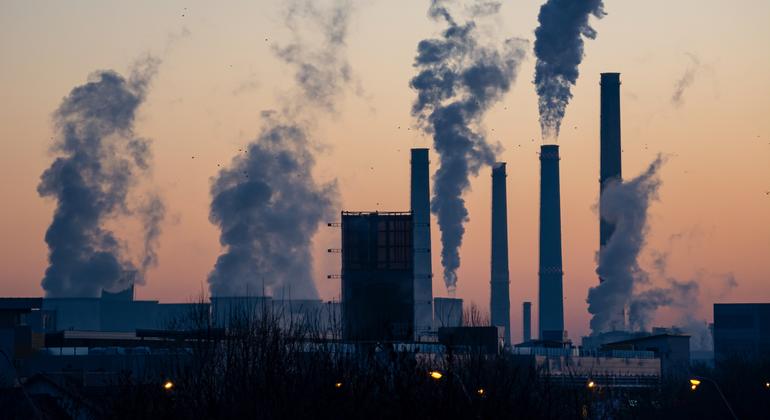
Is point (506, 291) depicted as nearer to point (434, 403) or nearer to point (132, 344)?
point (132, 344)

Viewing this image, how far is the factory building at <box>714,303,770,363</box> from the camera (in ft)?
453

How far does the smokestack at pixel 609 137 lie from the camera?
14338 centimetres

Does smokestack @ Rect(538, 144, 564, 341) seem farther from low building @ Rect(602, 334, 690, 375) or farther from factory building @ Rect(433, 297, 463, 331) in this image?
low building @ Rect(602, 334, 690, 375)

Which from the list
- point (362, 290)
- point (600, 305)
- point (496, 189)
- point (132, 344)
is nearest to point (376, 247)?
point (362, 290)

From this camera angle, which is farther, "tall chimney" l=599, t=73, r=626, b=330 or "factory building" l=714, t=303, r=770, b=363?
"tall chimney" l=599, t=73, r=626, b=330

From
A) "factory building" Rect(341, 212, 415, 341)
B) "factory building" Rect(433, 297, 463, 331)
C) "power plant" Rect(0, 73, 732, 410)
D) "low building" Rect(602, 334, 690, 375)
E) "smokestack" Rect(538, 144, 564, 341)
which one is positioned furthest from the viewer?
"factory building" Rect(433, 297, 463, 331)

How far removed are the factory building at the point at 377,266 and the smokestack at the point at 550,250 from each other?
55.6 m

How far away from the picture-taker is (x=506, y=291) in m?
169

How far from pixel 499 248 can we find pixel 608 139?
1110 inches

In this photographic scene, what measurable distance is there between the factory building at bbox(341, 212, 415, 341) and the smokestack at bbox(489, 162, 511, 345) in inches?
2606

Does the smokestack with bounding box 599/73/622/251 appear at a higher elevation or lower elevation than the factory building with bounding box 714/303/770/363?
higher

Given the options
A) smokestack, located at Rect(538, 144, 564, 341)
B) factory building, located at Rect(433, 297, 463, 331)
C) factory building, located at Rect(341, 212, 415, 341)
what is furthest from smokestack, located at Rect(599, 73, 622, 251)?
factory building, located at Rect(341, 212, 415, 341)

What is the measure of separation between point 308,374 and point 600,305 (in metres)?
121

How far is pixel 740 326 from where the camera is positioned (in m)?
141
